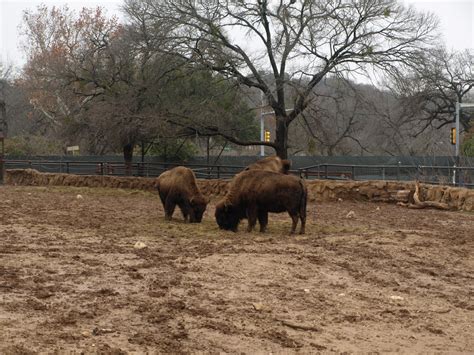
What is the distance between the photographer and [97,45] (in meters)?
32.0

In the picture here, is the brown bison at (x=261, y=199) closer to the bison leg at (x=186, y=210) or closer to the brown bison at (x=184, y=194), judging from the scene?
the brown bison at (x=184, y=194)

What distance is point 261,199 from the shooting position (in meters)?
14.0

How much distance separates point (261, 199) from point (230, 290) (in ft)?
19.1

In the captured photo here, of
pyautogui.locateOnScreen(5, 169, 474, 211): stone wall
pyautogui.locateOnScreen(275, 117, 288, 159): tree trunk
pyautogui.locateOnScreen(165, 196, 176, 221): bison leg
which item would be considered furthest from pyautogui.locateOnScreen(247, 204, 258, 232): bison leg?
pyautogui.locateOnScreen(275, 117, 288, 159): tree trunk

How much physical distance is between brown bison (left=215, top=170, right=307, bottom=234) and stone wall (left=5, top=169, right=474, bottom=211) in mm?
8240

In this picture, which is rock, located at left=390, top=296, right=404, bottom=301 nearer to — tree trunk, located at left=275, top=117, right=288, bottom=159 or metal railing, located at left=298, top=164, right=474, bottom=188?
metal railing, located at left=298, top=164, right=474, bottom=188

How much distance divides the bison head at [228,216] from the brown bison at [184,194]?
1328mm

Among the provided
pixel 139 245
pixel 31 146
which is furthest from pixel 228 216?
pixel 31 146

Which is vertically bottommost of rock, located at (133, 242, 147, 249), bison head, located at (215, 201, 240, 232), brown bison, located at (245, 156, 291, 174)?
rock, located at (133, 242, 147, 249)

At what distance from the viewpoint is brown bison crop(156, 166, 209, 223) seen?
1587cm

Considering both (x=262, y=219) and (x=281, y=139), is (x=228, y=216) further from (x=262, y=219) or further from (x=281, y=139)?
(x=281, y=139)

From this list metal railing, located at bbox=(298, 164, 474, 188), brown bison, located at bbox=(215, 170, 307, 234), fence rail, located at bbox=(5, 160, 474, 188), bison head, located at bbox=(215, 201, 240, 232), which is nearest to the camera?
brown bison, located at bbox=(215, 170, 307, 234)

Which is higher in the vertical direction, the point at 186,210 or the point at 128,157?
the point at 128,157

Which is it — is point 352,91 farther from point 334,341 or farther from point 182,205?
point 334,341
